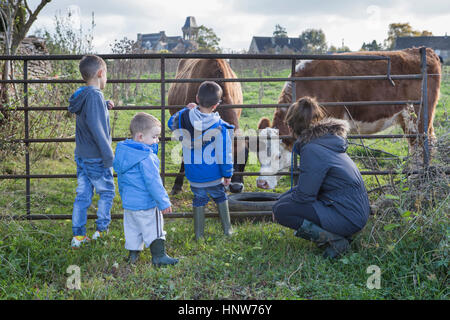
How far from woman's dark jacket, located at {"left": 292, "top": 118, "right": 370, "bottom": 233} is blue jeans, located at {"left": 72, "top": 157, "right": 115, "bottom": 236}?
5.27 feet

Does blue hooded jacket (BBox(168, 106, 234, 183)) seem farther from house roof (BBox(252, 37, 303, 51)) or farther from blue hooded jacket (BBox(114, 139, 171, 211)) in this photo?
house roof (BBox(252, 37, 303, 51))

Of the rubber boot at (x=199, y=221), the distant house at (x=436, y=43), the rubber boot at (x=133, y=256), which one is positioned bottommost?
the rubber boot at (x=133, y=256)

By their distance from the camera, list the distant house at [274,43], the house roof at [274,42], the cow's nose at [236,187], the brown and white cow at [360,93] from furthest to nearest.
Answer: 1. the house roof at [274,42]
2. the distant house at [274,43]
3. the brown and white cow at [360,93]
4. the cow's nose at [236,187]

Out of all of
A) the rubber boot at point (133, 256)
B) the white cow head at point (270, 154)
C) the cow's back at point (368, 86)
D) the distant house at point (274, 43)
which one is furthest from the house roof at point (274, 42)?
the rubber boot at point (133, 256)

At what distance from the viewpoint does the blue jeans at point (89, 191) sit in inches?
147

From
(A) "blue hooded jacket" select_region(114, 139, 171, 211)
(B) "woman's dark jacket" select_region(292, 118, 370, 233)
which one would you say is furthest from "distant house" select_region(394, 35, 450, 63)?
(A) "blue hooded jacket" select_region(114, 139, 171, 211)

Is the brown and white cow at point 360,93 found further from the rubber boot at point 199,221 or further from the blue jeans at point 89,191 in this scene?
the blue jeans at point 89,191

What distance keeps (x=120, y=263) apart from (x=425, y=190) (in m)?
2.58

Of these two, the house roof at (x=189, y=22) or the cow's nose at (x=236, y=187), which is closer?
the cow's nose at (x=236, y=187)

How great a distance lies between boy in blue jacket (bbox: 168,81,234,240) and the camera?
12.5 feet

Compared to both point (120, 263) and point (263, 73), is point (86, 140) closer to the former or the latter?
point (120, 263)

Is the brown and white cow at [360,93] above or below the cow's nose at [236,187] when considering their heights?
above

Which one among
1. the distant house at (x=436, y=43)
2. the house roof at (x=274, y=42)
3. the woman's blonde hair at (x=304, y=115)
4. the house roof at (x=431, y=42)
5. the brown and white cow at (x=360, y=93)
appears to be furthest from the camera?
the house roof at (x=274, y=42)
